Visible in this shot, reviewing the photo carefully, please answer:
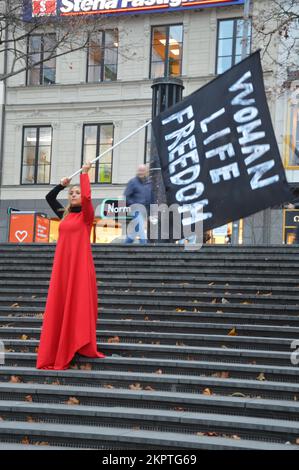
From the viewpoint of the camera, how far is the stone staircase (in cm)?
664

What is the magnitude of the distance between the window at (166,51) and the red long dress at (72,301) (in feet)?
76.7

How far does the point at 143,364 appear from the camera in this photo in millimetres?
8211

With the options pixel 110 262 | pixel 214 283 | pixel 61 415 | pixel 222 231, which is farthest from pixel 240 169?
pixel 222 231

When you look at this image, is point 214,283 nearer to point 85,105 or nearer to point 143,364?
point 143,364

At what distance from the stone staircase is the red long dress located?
20 centimetres

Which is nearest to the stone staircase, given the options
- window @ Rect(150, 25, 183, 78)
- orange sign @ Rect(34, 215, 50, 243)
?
orange sign @ Rect(34, 215, 50, 243)

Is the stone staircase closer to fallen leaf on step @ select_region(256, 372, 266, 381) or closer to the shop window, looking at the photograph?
fallen leaf on step @ select_region(256, 372, 266, 381)

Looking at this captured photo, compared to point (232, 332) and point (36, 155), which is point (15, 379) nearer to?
point (232, 332)

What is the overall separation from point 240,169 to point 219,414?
2374mm

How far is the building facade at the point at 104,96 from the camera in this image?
30.4m

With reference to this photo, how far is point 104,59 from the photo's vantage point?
3194 centimetres

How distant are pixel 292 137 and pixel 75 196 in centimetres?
2123

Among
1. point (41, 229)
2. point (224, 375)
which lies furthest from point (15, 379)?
point (41, 229)

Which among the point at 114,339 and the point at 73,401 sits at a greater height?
the point at 114,339
